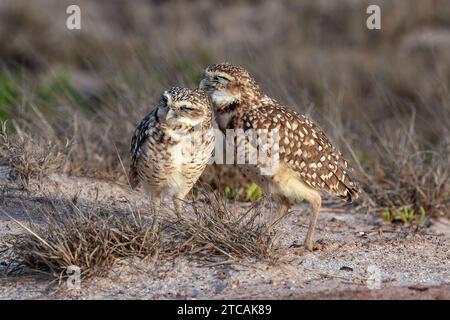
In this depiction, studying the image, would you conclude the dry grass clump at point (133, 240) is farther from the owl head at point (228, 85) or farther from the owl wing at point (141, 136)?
the owl head at point (228, 85)

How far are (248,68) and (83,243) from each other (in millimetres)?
4844

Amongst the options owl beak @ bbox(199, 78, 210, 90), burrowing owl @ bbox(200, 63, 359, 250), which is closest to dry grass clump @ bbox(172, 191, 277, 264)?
burrowing owl @ bbox(200, 63, 359, 250)

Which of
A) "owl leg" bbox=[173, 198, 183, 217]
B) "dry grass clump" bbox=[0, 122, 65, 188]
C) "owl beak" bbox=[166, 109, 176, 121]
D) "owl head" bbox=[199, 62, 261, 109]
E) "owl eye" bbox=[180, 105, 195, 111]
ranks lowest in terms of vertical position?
"owl leg" bbox=[173, 198, 183, 217]

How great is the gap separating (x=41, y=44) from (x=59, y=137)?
31.7ft

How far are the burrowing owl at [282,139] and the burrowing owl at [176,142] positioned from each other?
0.29 metres

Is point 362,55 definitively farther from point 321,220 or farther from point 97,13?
point 321,220

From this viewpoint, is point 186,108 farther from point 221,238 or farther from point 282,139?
point 221,238

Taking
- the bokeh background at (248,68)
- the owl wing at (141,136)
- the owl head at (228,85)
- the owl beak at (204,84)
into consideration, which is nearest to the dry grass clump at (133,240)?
the owl wing at (141,136)

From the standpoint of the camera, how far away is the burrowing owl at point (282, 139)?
22.8 ft

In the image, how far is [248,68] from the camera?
414 inches

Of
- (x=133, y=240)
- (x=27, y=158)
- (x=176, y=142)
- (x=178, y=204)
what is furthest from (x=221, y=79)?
(x=27, y=158)

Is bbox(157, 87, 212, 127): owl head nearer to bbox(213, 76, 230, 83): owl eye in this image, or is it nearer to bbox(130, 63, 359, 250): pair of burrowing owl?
bbox(130, 63, 359, 250): pair of burrowing owl

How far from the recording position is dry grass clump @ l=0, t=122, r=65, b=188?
775 cm

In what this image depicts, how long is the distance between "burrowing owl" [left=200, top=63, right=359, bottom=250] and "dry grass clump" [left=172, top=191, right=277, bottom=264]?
1.63 feet
